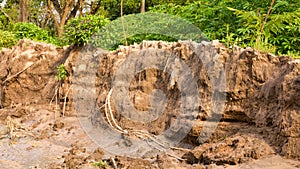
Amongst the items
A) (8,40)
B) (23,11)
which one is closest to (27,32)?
(8,40)

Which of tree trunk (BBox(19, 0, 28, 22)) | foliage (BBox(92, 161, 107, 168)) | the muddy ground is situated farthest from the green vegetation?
tree trunk (BBox(19, 0, 28, 22))

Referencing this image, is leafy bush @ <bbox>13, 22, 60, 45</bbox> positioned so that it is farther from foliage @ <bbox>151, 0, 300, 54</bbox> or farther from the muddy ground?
foliage @ <bbox>151, 0, 300, 54</bbox>

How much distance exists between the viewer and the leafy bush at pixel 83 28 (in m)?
9.62

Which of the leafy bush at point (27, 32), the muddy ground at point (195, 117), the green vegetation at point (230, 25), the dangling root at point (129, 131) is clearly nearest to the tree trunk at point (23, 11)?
the green vegetation at point (230, 25)

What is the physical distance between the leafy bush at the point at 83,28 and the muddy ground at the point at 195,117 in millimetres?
361

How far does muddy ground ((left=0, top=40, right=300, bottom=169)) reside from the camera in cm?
540

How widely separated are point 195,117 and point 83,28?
4.24 metres

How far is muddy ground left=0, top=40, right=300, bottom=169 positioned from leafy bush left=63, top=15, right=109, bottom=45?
1.18ft

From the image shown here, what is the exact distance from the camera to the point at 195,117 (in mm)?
6613

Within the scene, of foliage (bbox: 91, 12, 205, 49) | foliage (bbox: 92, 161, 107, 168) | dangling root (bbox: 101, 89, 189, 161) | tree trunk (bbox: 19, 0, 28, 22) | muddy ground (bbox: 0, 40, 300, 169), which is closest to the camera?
muddy ground (bbox: 0, 40, 300, 169)

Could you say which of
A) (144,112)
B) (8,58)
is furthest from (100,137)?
(8,58)

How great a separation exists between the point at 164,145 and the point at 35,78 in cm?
507

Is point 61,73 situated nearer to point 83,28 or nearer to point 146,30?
point 83,28

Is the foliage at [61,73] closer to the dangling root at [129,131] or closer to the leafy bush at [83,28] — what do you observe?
the leafy bush at [83,28]
